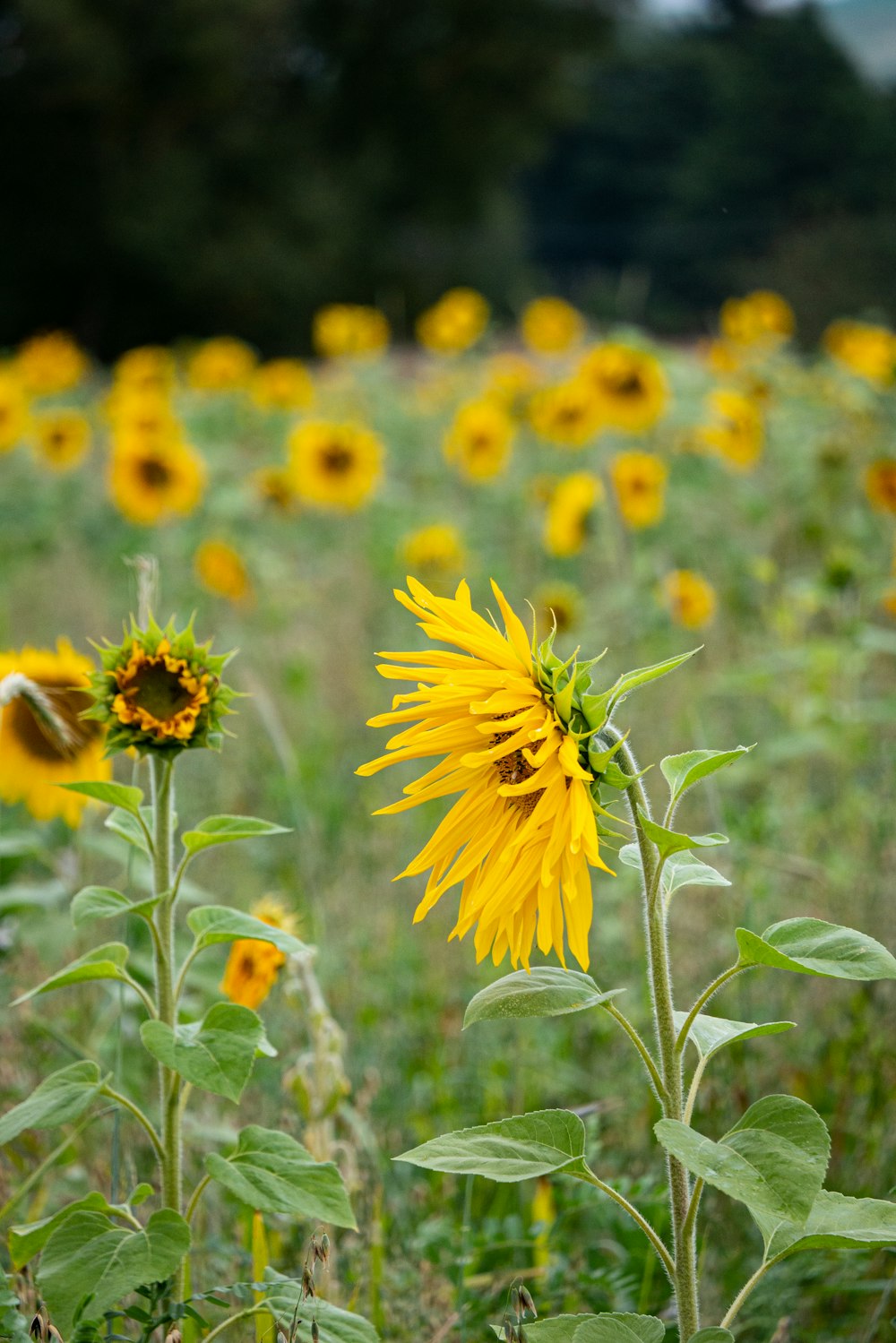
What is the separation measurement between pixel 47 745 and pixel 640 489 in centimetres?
190

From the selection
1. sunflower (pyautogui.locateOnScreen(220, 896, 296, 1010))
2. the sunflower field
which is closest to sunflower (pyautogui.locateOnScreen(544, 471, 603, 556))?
the sunflower field

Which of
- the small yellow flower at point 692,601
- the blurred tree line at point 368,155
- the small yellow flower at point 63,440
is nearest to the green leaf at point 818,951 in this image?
the small yellow flower at point 692,601

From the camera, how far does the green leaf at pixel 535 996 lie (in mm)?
755

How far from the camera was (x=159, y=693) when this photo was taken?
94cm

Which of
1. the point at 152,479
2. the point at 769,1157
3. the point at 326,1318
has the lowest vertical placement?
the point at 326,1318

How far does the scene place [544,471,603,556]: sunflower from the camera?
2.98 metres

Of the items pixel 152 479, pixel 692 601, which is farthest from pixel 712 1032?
pixel 152 479

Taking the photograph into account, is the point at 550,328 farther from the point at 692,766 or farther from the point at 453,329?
the point at 692,766

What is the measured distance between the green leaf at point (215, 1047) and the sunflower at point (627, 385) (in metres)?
2.39

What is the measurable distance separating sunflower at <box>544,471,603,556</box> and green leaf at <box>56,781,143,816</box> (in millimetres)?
2143

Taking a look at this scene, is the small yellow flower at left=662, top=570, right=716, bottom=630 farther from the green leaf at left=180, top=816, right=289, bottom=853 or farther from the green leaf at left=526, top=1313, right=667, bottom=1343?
the green leaf at left=526, top=1313, right=667, bottom=1343

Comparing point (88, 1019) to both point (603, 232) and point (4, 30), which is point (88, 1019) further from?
point (603, 232)

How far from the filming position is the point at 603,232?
66.3ft

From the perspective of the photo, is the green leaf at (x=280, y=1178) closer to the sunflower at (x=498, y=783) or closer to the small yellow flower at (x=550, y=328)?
the sunflower at (x=498, y=783)
